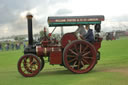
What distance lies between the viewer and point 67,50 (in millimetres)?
7531

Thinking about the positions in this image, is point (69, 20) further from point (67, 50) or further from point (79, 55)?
point (79, 55)

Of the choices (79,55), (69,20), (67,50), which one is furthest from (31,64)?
(69,20)

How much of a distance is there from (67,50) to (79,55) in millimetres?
482

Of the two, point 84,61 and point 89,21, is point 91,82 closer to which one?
point 84,61

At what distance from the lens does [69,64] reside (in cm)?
776

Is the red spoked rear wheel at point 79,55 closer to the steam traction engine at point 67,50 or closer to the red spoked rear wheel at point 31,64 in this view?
the steam traction engine at point 67,50

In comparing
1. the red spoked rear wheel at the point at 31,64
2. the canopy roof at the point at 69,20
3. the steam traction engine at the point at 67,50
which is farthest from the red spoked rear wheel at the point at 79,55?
the red spoked rear wheel at the point at 31,64

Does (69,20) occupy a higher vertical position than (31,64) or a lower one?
higher

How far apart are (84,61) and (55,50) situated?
1.10m

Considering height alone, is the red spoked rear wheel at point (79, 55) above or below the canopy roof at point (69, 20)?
below

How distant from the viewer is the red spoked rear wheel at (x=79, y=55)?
7535 mm

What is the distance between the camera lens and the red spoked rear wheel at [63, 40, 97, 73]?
297 inches

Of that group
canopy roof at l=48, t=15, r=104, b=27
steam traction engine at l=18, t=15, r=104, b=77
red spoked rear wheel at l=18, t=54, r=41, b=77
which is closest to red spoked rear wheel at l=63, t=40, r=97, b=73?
steam traction engine at l=18, t=15, r=104, b=77

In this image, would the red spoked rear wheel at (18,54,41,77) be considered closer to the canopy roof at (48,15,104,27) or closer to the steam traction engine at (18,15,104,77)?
the steam traction engine at (18,15,104,77)
